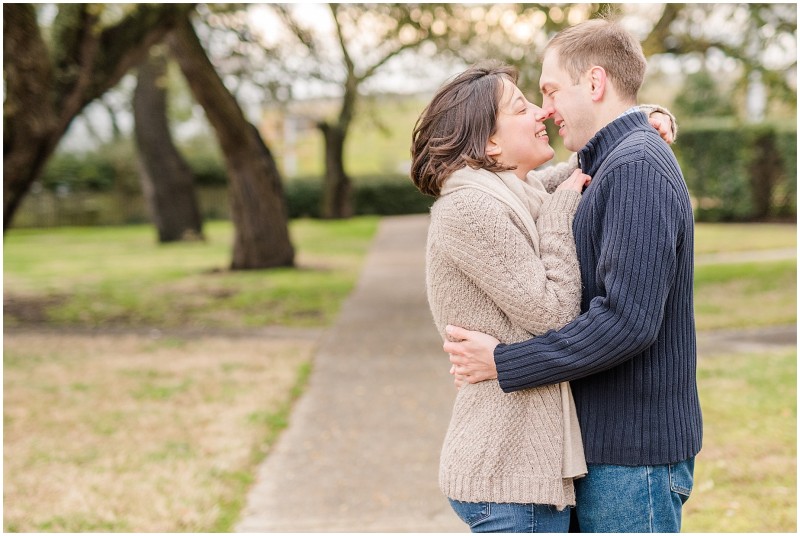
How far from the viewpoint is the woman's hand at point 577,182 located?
2.23 meters

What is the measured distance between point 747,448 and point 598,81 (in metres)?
3.77

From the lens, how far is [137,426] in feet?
19.6

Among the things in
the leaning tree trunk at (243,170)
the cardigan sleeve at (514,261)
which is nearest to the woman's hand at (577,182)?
the cardigan sleeve at (514,261)

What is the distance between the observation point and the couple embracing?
2.01 metres

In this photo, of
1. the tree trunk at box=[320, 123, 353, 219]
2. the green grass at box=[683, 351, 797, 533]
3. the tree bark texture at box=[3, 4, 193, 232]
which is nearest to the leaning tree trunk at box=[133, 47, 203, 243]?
the tree trunk at box=[320, 123, 353, 219]

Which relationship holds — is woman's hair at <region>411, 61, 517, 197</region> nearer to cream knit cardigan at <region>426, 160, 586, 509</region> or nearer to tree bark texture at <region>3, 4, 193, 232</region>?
cream knit cardigan at <region>426, 160, 586, 509</region>

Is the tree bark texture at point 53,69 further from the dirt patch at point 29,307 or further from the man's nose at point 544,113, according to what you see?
the man's nose at point 544,113

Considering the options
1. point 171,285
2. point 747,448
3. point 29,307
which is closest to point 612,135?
point 747,448

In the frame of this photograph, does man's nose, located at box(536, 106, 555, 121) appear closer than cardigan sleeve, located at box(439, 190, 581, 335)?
No

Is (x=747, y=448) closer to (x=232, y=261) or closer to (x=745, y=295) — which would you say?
(x=745, y=295)

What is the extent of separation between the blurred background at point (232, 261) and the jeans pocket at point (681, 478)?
182 cm

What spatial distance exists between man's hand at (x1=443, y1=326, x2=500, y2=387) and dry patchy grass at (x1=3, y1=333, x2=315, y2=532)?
2506mm

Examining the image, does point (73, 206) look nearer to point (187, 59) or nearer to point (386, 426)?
point (187, 59)

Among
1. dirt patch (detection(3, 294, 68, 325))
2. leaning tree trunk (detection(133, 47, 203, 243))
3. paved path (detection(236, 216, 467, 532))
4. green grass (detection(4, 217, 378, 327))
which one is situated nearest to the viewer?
paved path (detection(236, 216, 467, 532))
